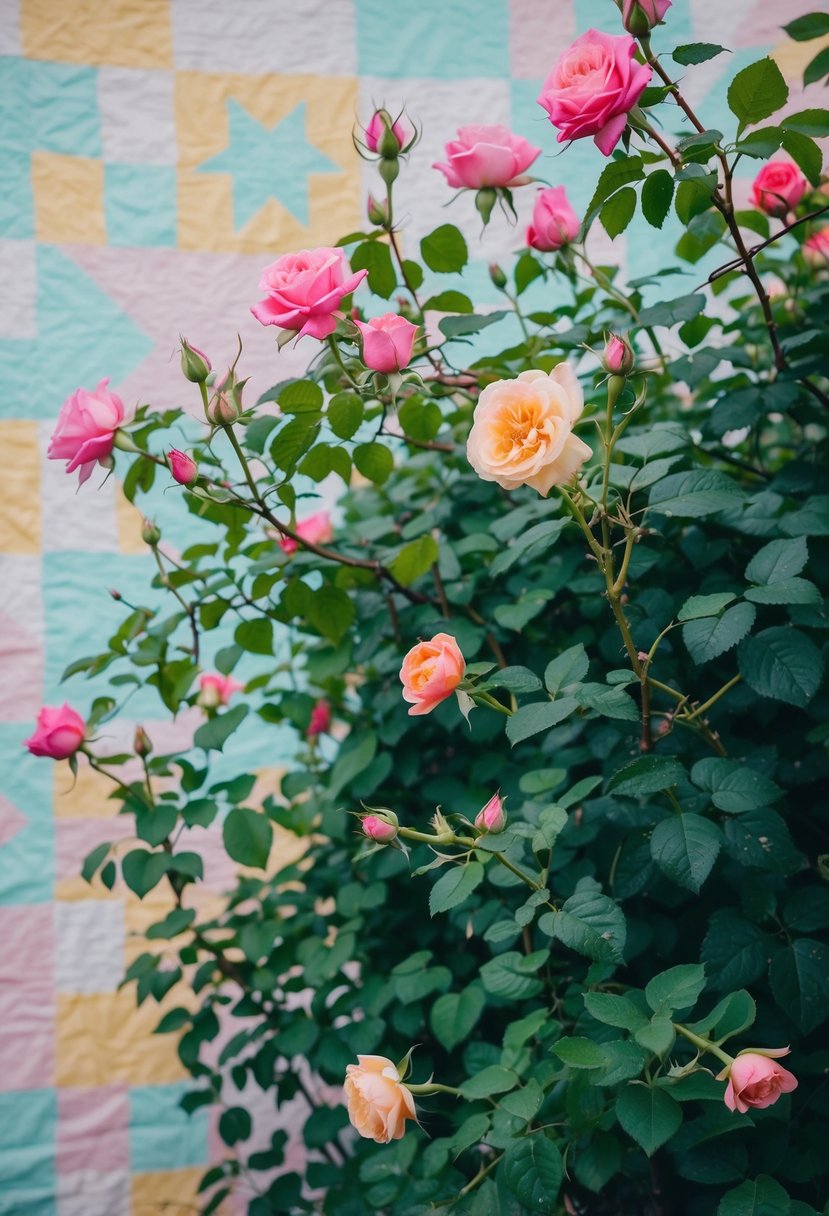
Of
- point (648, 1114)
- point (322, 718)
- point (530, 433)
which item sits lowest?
point (322, 718)

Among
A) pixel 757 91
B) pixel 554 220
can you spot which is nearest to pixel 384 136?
pixel 554 220

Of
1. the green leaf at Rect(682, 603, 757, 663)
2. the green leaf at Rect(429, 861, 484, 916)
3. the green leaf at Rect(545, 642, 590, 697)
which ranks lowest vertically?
the green leaf at Rect(429, 861, 484, 916)

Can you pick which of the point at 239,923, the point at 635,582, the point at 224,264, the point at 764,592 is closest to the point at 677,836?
the point at 764,592

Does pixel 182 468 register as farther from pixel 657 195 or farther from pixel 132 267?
pixel 132 267

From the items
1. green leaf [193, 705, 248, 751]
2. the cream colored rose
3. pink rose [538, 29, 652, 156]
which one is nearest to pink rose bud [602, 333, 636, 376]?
the cream colored rose

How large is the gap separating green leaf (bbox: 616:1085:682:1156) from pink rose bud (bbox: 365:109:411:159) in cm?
68

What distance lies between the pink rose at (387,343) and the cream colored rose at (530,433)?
0.10 meters

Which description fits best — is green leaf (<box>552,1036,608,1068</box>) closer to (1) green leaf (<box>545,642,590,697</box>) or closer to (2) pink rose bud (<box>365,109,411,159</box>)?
(1) green leaf (<box>545,642,590,697</box>)

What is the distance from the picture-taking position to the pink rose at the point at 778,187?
38.7 inches

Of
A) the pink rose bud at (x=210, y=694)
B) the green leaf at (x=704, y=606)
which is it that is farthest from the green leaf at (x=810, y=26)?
the pink rose bud at (x=210, y=694)

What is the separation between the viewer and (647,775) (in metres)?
0.68

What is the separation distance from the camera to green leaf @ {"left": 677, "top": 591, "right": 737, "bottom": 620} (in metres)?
0.68

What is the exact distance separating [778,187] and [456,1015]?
2.61ft

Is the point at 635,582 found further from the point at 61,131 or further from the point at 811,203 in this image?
the point at 61,131
